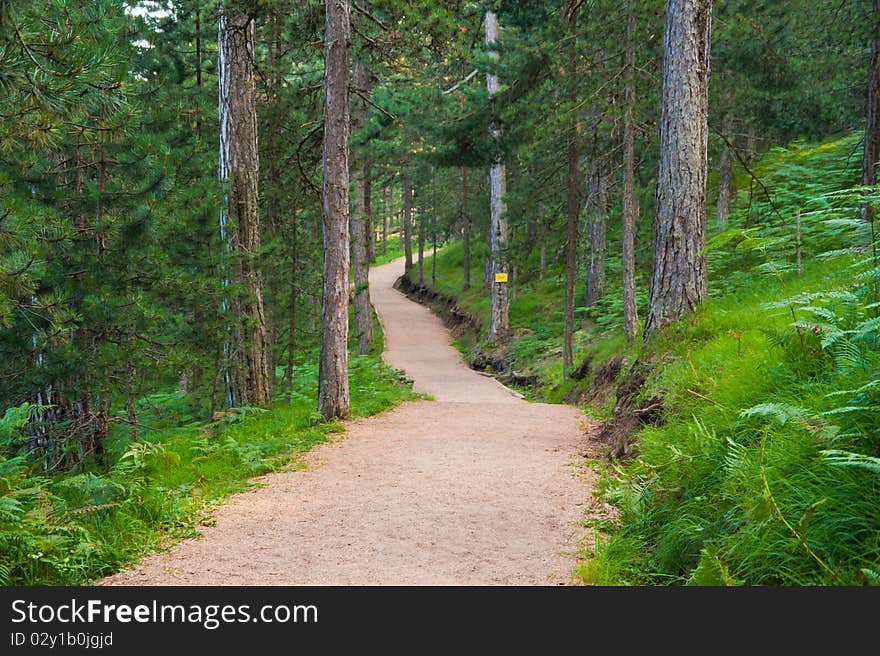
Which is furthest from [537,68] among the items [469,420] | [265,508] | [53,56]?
[265,508]

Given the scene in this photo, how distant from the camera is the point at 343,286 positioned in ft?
32.4

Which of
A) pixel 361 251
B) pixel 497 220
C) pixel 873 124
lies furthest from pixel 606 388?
pixel 361 251

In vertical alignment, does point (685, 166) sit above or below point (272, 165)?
below

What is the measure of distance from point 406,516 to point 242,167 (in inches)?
278

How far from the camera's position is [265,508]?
5.58 m

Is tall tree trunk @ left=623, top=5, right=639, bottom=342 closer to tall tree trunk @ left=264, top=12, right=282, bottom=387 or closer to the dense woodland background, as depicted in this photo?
the dense woodland background

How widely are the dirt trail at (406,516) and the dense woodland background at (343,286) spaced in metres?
0.38

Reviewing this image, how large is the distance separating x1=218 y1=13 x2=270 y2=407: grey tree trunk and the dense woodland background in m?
0.04

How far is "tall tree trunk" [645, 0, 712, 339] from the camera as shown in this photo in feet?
27.2

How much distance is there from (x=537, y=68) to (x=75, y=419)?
11.5 m

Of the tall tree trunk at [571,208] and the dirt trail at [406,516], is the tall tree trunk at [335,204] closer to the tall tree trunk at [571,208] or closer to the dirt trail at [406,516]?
the dirt trail at [406,516]

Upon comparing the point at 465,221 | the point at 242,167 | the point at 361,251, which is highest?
the point at 242,167

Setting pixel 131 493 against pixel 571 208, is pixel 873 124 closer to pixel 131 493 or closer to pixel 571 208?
pixel 571 208

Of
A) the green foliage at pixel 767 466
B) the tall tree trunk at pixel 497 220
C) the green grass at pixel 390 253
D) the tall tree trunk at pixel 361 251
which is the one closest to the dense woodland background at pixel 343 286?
the green foliage at pixel 767 466
